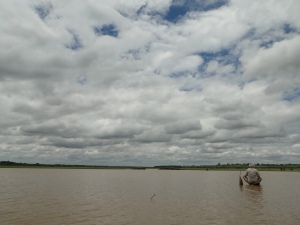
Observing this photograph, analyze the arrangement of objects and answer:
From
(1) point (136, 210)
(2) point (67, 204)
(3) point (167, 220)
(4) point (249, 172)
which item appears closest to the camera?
(3) point (167, 220)

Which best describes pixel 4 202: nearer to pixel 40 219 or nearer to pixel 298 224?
pixel 40 219

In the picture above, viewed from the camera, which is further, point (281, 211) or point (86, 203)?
point (86, 203)

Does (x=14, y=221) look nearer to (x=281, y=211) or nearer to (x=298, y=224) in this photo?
(x=298, y=224)

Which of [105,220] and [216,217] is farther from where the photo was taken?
[216,217]

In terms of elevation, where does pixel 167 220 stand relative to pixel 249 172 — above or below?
below

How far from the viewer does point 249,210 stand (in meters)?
25.4

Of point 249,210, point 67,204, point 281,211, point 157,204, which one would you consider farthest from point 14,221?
point 281,211

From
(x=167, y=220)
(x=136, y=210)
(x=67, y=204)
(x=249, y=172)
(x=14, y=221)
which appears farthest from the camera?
(x=249, y=172)

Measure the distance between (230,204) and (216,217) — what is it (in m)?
7.42

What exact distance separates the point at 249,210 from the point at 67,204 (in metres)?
15.6

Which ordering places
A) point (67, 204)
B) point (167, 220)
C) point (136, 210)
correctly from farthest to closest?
1. point (67, 204)
2. point (136, 210)
3. point (167, 220)

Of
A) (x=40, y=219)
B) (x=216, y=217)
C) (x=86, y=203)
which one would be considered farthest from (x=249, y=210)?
(x=40, y=219)

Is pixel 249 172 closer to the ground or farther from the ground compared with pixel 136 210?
farther from the ground

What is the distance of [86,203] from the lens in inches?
1129
